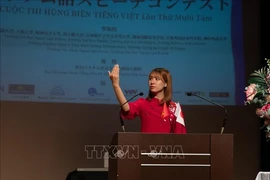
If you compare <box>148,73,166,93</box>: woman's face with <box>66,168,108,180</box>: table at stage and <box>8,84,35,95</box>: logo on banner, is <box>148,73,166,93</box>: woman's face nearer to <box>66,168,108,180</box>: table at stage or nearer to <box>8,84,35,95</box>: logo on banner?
<box>66,168,108,180</box>: table at stage

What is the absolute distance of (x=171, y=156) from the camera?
2.71 metres

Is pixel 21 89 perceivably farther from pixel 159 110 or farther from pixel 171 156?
pixel 171 156

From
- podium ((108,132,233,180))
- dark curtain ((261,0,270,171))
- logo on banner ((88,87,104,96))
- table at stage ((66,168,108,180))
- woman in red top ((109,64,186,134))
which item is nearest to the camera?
podium ((108,132,233,180))

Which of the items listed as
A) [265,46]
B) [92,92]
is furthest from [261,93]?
[265,46]

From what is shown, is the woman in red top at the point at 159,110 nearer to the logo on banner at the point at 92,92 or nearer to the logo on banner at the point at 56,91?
the logo on banner at the point at 92,92

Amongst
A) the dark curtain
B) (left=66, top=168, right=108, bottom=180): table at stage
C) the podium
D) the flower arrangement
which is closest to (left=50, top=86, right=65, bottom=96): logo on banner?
(left=66, top=168, right=108, bottom=180): table at stage

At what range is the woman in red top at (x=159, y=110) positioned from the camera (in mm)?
3266

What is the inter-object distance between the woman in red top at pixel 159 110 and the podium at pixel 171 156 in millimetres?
524

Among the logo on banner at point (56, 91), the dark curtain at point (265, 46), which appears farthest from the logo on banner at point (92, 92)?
the dark curtain at point (265, 46)

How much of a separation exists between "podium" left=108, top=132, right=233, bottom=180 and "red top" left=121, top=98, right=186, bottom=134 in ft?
1.74

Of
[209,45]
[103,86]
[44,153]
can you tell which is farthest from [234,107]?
[44,153]

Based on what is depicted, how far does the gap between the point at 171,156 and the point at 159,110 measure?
664 mm

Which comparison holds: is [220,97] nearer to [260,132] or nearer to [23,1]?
[260,132]

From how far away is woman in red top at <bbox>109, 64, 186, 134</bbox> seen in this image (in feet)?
10.7
